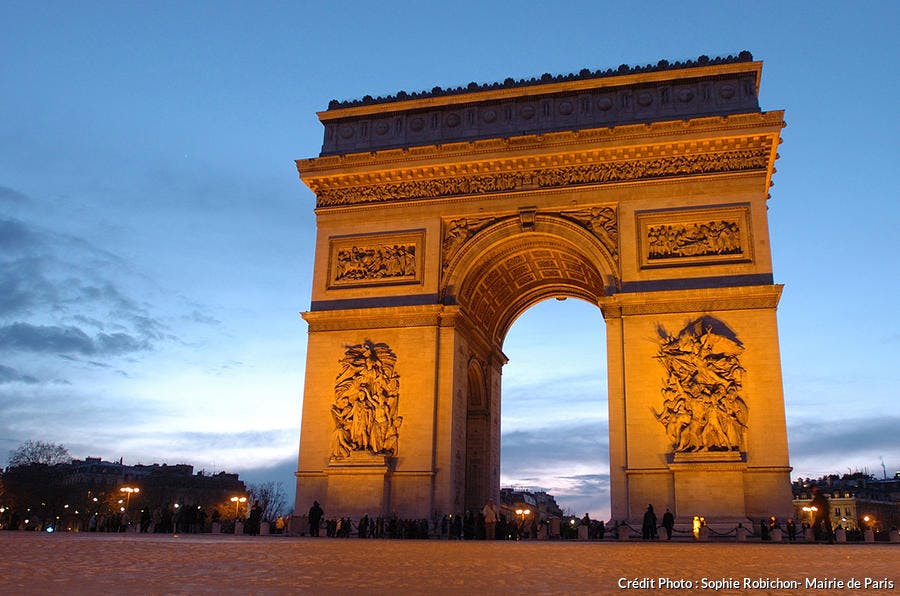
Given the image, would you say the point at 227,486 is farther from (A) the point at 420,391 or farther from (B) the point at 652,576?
(B) the point at 652,576

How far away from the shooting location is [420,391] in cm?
2278

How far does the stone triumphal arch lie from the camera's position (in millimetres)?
20641

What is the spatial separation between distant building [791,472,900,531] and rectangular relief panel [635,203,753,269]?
196 ft

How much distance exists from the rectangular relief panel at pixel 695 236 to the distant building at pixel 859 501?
59.7m

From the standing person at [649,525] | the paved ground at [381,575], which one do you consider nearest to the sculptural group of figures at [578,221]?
the standing person at [649,525]

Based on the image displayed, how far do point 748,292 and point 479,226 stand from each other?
298 inches

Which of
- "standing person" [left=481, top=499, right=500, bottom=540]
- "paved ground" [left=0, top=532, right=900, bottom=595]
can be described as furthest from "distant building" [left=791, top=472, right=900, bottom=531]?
"paved ground" [left=0, top=532, right=900, bottom=595]

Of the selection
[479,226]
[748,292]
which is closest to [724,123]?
[748,292]

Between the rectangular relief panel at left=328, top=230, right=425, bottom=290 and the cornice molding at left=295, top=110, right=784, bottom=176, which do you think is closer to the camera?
the cornice molding at left=295, top=110, right=784, bottom=176

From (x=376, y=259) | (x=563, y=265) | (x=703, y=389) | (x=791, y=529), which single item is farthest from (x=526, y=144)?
(x=791, y=529)

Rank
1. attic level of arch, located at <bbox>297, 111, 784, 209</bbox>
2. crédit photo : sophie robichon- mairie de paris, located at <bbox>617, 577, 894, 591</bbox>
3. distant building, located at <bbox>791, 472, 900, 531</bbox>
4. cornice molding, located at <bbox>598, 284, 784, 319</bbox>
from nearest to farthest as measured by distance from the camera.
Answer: crédit photo : sophie robichon- mairie de paris, located at <bbox>617, 577, 894, 591</bbox>, cornice molding, located at <bbox>598, 284, 784, 319</bbox>, attic level of arch, located at <bbox>297, 111, 784, 209</bbox>, distant building, located at <bbox>791, 472, 900, 531</bbox>

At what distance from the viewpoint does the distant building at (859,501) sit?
3054 inches

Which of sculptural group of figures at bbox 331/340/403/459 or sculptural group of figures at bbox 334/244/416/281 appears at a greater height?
sculptural group of figures at bbox 334/244/416/281

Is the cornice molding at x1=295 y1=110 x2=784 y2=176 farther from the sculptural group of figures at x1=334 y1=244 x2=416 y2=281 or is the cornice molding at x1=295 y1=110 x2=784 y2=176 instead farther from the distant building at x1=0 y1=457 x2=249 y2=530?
the distant building at x1=0 y1=457 x2=249 y2=530
